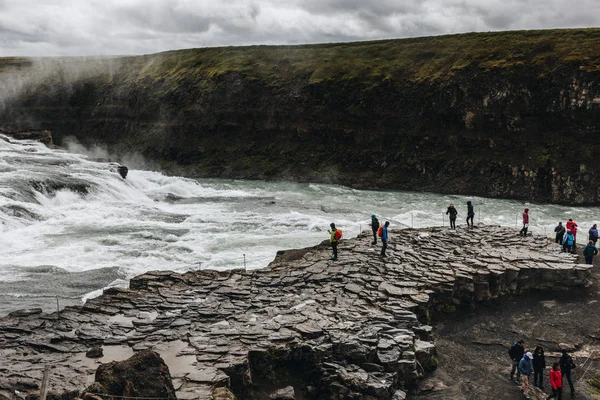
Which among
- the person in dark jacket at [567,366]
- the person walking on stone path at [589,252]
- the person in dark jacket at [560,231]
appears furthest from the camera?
the person in dark jacket at [560,231]

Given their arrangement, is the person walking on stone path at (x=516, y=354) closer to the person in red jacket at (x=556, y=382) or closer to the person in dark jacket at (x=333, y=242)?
the person in red jacket at (x=556, y=382)

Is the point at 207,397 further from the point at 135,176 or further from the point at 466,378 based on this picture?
the point at 135,176

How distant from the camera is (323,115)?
76.5 m

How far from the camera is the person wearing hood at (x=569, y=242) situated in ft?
93.4

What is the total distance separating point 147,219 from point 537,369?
100 feet

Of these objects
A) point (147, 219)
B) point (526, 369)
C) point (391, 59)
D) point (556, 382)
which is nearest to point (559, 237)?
point (526, 369)

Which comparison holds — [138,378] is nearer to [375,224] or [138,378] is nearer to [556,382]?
[556,382]

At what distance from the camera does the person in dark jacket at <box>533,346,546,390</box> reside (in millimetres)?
17905

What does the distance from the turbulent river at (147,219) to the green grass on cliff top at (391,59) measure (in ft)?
61.6

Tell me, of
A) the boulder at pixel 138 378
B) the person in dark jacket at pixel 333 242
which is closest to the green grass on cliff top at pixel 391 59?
the person in dark jacket at pixel 333 242

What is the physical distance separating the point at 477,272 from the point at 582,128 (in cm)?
4248

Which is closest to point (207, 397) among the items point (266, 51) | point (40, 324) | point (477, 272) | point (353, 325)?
point (353, 325)

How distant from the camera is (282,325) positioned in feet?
60.6

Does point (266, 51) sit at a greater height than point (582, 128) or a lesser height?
greater
